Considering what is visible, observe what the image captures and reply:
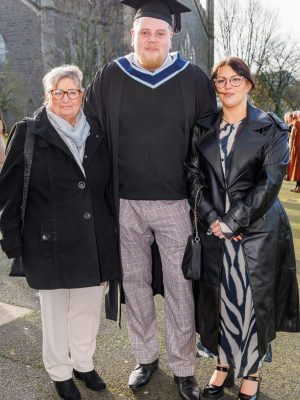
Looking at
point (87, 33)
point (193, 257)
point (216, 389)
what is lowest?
point (216, 389)

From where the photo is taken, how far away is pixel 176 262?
3035 millimetres

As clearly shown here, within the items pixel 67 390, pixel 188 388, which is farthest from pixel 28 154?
pixel 188 388

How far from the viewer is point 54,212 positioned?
281cm

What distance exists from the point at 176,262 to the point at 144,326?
571 mm

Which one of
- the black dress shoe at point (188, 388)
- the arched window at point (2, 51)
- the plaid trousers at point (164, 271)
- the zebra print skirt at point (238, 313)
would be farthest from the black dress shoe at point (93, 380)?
the arched window at point (2, 51)

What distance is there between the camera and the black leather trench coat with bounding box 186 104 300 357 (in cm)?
267

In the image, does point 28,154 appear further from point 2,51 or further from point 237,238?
point 2,51

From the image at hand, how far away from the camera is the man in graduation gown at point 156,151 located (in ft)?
9.84

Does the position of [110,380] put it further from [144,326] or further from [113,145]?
[113,145]

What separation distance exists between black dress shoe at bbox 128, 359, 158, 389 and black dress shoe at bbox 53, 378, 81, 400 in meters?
0.36

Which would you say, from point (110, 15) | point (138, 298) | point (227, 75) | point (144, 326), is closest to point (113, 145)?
point (227, 75)

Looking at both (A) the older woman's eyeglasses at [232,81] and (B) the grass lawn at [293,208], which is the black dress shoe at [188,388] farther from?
(B) the grass lawn at [293,208]

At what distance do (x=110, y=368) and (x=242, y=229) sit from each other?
4.85 ft

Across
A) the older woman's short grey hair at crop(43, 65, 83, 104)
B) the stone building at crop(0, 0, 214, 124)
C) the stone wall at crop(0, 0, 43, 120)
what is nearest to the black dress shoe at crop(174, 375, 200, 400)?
the older woman's short grey hair at crop(43, 65, 83, 104)
